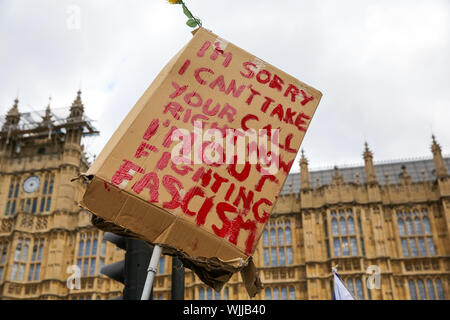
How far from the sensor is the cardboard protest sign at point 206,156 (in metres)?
3.82

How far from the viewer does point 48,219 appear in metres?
33.4

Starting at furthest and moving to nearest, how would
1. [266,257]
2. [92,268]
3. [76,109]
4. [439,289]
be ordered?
[76,109], [92,268], [266,257], [439,289]

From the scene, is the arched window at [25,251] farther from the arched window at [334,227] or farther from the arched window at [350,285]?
the arched window at [350,285]

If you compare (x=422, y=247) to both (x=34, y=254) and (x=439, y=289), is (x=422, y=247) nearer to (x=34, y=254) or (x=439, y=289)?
(x=439, y=289)

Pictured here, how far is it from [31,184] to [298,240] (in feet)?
67.0

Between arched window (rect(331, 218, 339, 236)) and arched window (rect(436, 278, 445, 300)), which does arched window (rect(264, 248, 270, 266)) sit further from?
arched window (rect(436, 278, 445, 300))

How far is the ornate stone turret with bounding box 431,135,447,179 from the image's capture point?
2884 centimetres

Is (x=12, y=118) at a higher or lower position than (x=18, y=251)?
higher

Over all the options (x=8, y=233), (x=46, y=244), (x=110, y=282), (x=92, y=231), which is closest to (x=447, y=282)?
(x=110, y=282)

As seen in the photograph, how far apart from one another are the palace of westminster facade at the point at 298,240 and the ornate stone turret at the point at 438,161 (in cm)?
6

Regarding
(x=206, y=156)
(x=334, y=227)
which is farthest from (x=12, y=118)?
(x=206, y=156)

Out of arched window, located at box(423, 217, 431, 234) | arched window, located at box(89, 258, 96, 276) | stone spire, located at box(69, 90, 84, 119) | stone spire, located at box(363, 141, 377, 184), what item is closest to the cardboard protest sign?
stone spire, located at box(363, 141, 377, 184)

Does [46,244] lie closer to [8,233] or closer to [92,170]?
[8,233]

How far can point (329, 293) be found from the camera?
2703cm
